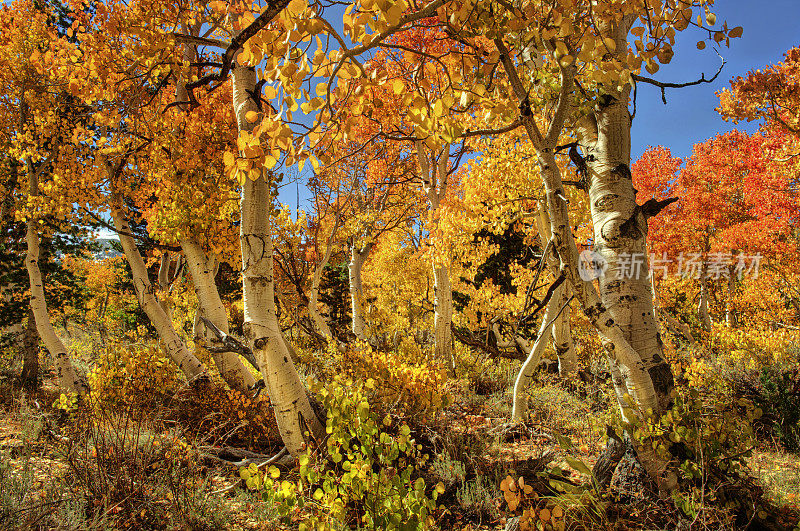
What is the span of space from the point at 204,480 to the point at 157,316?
3828mm

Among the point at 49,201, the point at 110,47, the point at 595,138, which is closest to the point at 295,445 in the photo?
the point at 595,138

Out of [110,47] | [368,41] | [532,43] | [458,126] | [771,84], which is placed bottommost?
[458,126]

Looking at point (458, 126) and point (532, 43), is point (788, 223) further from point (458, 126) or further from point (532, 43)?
point (458, 126)

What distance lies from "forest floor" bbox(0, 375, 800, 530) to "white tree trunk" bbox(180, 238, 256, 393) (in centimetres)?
93

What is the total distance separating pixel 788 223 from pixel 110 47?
59.4 feet

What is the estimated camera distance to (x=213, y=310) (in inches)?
227

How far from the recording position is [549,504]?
2.41 m

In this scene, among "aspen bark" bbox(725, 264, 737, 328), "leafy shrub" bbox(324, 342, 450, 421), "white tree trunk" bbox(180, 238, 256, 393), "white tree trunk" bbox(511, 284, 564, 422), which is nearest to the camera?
"leafy shrub" bbox(324, 342, 450, 421)

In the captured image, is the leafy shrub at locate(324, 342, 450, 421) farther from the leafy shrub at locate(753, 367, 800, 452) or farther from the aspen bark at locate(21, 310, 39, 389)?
the aspen bark at locate(21, 310, 39, 389)

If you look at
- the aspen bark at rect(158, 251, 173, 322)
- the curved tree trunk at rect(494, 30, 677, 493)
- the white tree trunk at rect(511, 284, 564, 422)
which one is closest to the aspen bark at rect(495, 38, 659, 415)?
the curved tree trunk at rect(494, 30, 677, 493)

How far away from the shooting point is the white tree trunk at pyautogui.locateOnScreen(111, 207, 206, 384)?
19.6 feet

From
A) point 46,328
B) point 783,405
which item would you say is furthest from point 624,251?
point 46,328

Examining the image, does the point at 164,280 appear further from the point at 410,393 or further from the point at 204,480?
the point at 410,393

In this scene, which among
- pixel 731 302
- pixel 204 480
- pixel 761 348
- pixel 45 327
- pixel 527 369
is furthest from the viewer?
pixel 731 302
